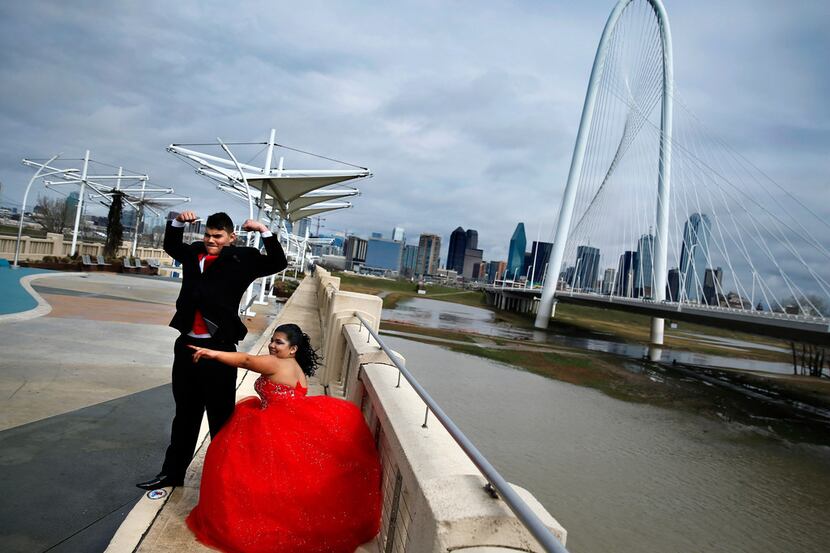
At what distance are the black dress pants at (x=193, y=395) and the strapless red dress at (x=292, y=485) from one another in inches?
17.0

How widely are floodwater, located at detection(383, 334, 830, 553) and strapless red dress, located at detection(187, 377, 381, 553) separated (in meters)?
4.52

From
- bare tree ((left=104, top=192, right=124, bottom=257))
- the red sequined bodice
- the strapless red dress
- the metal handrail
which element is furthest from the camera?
bare tree ((left=104, top=192, right=124, bottom=257))

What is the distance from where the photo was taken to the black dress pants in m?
3.00

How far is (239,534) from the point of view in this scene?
251cm

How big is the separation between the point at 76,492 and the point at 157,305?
1237 cm

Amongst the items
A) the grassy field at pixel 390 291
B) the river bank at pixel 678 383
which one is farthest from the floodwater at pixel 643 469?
the grassy field at pixel 390 291

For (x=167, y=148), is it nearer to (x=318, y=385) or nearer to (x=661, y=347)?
(x=318, y=385)

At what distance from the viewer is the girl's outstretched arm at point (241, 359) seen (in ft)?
9.04

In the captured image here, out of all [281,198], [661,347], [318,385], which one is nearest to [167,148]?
[281,198]

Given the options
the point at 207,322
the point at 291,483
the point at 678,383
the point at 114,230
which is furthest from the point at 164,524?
the point at 114,230

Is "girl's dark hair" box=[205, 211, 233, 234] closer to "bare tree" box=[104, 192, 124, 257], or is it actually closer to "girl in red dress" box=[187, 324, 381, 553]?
"girl in red dress" box=[187, 324, 381, 553]

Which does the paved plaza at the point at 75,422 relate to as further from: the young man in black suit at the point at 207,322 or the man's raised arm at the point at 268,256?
the man's raised arm at the point at 268,256

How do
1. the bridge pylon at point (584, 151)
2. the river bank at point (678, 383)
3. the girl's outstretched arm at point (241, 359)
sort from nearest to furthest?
the girl's outstretched arm at point (241, 359)
the river bank at point (678, 383)
the bridge pylon at point (584, 151)

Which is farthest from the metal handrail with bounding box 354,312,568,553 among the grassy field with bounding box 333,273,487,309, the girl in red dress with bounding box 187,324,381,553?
the grassy field with bounding box 333,273,487,309
